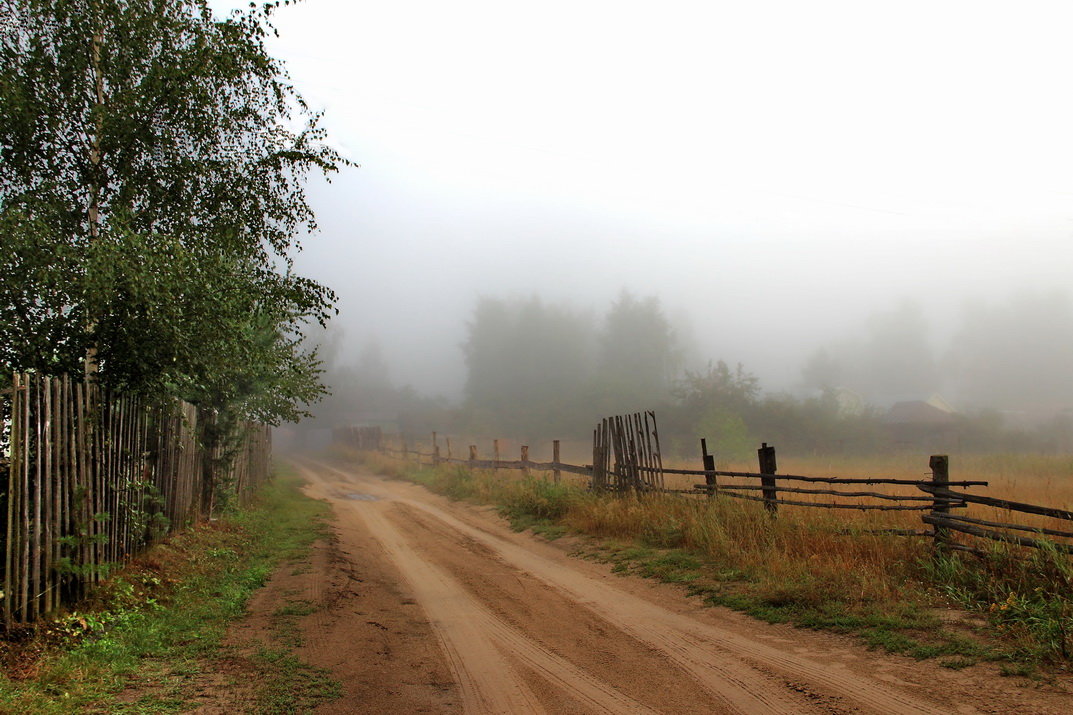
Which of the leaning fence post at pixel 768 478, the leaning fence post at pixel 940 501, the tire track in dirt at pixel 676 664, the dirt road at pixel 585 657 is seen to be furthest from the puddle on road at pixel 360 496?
the leaning fence post at pixel 940 501

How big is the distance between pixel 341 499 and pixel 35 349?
618 inches

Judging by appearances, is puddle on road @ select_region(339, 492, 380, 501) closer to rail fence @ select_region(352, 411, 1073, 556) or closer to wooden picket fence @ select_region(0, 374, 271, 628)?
rail fence @ select_region(352, 411, 1073, 556)

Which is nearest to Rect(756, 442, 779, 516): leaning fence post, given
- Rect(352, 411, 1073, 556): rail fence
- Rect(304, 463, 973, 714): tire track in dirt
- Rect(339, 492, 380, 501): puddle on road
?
Rect(352, 411, 1073, 556): rail fence

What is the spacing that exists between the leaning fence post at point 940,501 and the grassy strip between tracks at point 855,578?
7.0 inches

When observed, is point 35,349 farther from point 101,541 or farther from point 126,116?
point 126,116

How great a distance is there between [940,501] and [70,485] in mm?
9032

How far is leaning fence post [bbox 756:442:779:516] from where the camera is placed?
972 centimetres

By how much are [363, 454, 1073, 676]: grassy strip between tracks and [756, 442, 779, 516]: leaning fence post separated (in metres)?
0.23

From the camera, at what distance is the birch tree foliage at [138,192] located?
6348 millimetres

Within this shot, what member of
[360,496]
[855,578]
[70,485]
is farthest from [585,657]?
[360,496]

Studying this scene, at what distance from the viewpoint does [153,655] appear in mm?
5199

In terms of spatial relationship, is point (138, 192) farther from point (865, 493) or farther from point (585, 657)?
point (865, 493)

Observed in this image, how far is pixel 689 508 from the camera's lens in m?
10.7

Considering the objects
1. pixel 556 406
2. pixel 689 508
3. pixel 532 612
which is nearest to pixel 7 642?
pixel 532 612
